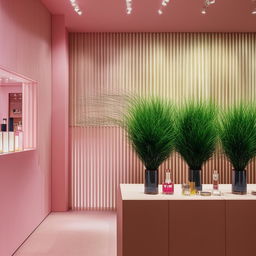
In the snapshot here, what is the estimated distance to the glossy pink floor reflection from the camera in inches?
171

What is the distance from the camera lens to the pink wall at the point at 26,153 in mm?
3935

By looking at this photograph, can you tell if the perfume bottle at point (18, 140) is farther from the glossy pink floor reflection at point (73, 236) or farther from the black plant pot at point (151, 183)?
the black plant pot at point (151, 183)

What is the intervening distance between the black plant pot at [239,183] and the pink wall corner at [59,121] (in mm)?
3850

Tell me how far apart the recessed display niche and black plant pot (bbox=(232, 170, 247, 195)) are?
7.27 ft

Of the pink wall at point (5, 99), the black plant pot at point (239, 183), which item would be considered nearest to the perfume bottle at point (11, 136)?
the pink wall at point (5, 99)

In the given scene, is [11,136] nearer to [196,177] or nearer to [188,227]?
[196,177]

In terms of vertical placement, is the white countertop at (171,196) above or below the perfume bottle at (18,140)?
below

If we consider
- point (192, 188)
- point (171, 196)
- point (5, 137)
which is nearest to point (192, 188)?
point (192, 188)

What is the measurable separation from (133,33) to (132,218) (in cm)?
491

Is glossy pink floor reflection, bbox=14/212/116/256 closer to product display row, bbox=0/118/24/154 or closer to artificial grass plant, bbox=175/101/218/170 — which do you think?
product display row, bbox=0/118/24/154

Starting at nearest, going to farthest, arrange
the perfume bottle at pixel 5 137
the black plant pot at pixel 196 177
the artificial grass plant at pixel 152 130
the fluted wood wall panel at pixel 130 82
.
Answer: the artificial grass plant at pixel 152 130
the black plant pot at pixel 196 177
the perfume bottle at pixel 5 137
the fluted wood wall panel at pixel 130 82

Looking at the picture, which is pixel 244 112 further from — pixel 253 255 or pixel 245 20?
pixel 245 20

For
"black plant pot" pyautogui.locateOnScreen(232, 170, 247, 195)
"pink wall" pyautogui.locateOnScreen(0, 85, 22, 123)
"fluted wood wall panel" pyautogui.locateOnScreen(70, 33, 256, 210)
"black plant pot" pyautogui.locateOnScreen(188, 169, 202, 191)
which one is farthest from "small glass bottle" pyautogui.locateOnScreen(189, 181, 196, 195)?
"fluted wood wall panel" pyautogui.locateOnScreen(70, 33, 256, 210)

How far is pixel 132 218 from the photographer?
2.55 meters
